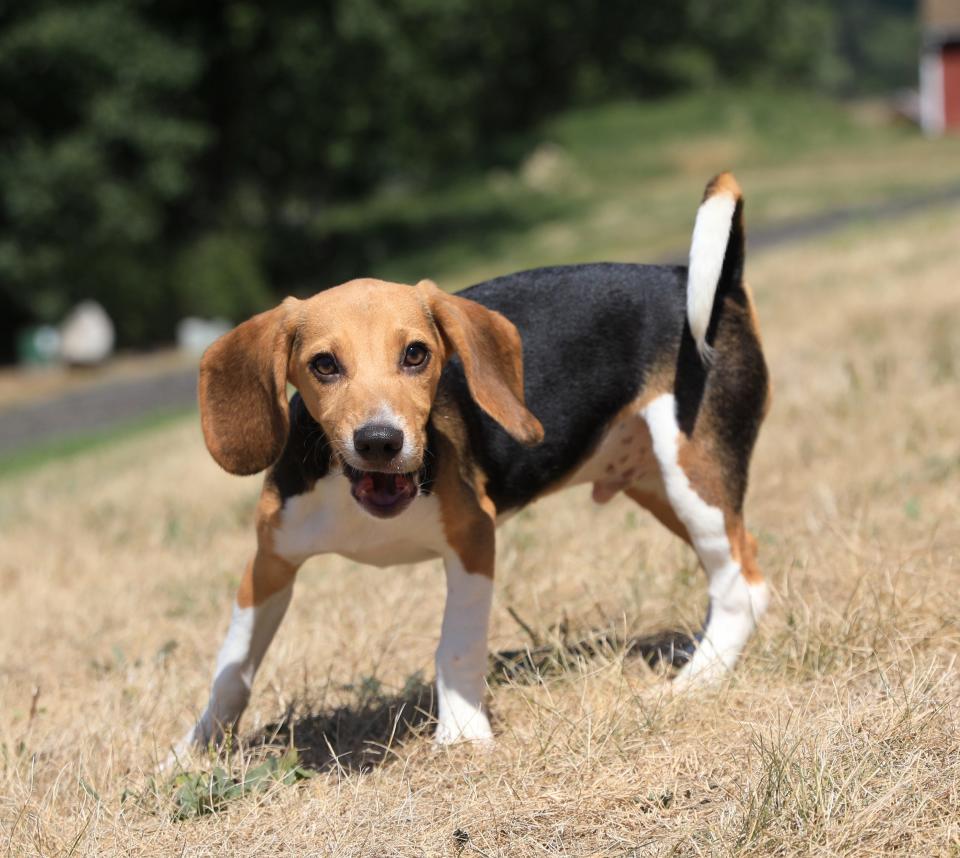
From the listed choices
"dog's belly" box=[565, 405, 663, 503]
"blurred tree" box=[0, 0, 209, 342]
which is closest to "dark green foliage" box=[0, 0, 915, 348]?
"blurred tree" box=[0, 0, 209, 342]

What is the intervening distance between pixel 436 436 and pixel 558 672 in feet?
3.06

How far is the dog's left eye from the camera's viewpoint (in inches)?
150

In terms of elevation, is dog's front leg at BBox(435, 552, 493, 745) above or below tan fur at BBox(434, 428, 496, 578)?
below

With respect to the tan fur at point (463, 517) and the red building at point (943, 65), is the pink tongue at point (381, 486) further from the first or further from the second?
the red building at point (943, 65)

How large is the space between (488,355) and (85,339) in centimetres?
1838

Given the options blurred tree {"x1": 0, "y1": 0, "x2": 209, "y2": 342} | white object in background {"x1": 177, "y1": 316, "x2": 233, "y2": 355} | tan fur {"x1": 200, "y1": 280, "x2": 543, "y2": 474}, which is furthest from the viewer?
white object in background {"x1": 177, "y1": 316, "x2": 233, "y2": 355}

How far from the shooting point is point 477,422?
4.43 m

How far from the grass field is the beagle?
28cm

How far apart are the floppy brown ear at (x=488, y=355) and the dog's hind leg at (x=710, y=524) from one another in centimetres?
68

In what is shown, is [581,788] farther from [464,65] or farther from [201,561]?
[464,65]

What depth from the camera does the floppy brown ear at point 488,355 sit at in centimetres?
400

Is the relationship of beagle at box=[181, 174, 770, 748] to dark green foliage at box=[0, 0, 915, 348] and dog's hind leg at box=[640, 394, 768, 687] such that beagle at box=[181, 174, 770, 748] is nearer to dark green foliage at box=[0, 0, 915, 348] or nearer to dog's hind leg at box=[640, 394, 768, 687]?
dog's hind leg at box=[640, 394, 768, 687]

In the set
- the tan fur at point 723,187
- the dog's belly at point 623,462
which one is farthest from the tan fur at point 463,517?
the tan fur at point 723,187

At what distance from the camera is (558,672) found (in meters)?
4.56
